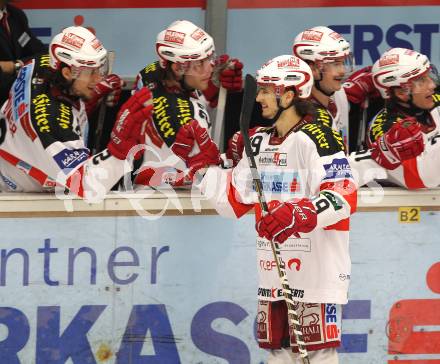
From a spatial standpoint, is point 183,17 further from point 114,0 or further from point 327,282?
point 327,282

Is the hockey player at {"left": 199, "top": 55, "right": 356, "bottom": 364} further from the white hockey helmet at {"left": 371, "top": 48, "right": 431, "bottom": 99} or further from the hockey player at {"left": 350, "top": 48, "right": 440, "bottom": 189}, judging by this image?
the white hockey helmet at {"left": 371, "top": 48, "right": 431, "bottom": 99}

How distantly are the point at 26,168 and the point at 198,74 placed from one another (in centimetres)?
100

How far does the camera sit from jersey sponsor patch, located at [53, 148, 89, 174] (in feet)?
22.0

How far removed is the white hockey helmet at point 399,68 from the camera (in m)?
7.24

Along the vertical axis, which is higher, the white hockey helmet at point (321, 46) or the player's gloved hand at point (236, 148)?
the white hockey helmet at point (321, 46)

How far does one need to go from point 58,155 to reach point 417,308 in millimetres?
1935

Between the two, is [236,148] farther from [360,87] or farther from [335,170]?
[360,87]

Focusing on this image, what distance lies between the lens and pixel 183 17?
8.02m

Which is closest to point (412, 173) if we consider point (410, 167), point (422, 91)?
point (410, 167)

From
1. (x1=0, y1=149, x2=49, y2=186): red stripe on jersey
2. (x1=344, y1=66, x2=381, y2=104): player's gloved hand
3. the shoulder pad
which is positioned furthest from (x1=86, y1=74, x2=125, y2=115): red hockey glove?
the shoulder pad

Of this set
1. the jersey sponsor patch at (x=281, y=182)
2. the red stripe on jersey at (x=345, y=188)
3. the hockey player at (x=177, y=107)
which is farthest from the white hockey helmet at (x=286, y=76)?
the hockey player at (x=177, y=107)

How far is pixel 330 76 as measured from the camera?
23.9 ft

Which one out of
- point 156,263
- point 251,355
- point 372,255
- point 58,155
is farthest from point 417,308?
point 58,155

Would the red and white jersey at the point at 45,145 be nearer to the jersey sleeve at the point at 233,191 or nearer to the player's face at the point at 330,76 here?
the jersey sleeve at the point at 233,191
